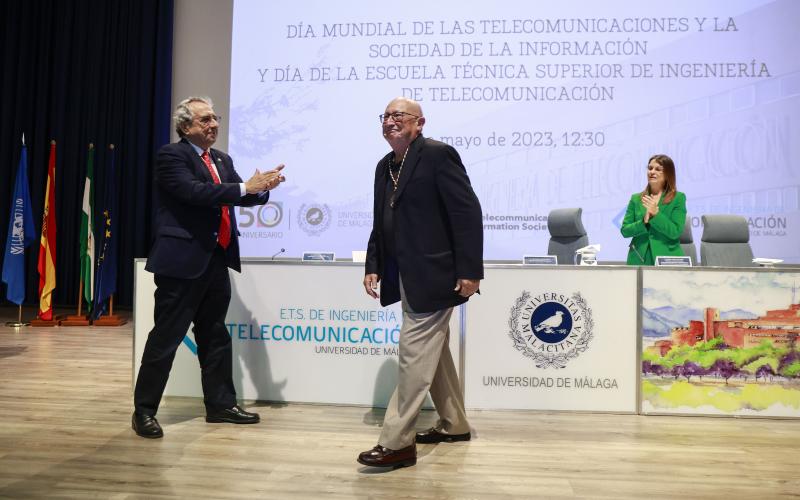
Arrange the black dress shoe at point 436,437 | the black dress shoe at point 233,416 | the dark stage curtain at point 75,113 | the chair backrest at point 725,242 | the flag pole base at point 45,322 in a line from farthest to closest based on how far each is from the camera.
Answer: the dark stage curtain at point 75,113 → the flag pole base at point 45,322 → the chair backrest at point 725,242 → the black dress shoe at point 233,416 → the black dress shoe at point 436,437

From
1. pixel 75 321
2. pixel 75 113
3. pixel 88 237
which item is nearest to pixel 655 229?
pixel 75 321

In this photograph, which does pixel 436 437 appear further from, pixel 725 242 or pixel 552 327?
pixel 725 242

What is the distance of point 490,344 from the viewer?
12.5 feet

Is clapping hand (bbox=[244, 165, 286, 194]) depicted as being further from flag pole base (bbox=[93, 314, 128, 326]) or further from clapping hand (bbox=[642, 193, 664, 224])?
flag pole base (bbox=[93, 314, 128, 326])

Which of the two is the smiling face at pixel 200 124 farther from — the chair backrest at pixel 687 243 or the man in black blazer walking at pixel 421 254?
the chair backrest at pixel 687 243

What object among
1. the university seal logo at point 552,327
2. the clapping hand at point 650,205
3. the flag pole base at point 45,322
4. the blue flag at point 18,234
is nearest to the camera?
the university seal logo at point 552,327

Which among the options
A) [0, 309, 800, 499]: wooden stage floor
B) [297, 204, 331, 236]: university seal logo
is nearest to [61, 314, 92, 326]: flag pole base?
[297, 204, 331, 236]: university seal logo

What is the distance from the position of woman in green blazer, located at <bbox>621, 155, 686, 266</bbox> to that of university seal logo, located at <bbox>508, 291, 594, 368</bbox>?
0.80 meters

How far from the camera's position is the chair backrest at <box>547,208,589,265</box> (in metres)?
4.93

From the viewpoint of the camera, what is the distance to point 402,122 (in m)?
2.81

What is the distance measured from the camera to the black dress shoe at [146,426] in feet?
10.4

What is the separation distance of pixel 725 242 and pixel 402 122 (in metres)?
3.14

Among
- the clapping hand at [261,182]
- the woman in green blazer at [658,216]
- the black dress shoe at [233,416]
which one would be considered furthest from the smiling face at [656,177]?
the black dress shoe at [233,416]

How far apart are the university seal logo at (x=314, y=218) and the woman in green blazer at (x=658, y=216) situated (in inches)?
116
